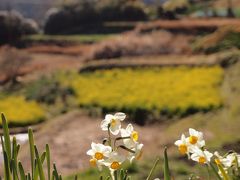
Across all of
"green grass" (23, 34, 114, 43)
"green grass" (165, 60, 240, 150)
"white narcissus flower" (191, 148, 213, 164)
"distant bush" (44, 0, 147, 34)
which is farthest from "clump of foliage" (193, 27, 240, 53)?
Answer: "white narcissus flower" (191, 148, 213, 164)

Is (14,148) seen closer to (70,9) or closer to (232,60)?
(232,60)

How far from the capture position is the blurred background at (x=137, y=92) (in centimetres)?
1063

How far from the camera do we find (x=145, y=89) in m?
14.9

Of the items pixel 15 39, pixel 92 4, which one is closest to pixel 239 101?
pixel 15 39

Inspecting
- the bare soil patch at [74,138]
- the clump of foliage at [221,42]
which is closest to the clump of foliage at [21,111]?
the bare soil patch at [74,138]

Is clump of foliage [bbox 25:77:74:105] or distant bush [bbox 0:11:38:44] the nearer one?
clump of foliage [bbox 25:77:74:105]

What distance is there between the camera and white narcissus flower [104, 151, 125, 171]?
2139 mm

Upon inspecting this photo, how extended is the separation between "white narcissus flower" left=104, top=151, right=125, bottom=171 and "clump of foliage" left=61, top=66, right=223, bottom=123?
1036cm

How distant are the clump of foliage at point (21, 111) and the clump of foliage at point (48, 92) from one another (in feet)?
1.15

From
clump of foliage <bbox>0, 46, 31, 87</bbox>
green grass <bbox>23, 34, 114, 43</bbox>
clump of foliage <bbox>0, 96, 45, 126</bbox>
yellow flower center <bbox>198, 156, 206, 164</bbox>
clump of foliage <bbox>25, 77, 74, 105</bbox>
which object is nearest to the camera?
yellow flower center <bbox>198, 156, 206, 164</bbox>

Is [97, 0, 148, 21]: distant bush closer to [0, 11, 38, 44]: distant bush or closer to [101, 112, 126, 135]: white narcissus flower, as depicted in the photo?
[0, 11, 38, 44]: distant bush

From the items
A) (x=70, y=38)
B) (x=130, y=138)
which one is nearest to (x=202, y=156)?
(x=130, y=138)

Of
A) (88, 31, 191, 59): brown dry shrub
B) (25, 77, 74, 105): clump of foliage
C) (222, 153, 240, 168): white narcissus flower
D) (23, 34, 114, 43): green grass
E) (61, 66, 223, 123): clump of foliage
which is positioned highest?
(222, 153, 240, 168): white narcissus flower

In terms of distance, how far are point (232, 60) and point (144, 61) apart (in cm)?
340
